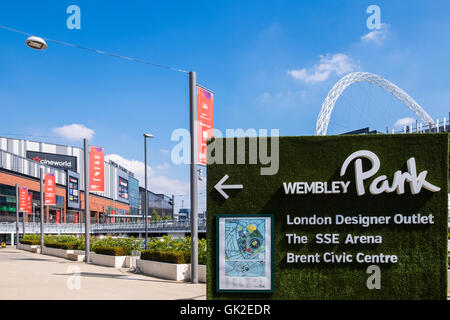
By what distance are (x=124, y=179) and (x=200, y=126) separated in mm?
152897

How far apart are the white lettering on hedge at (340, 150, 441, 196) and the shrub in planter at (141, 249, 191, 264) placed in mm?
9319

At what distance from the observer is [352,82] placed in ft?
307

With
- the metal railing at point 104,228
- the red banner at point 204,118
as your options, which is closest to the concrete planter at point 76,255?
the red banner at point 204,118

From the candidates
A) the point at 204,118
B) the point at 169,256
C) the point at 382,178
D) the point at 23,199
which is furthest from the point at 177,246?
the point at 23,199

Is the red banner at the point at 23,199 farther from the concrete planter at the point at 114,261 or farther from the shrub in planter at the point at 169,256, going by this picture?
the shrub in planter at the point at 169,256

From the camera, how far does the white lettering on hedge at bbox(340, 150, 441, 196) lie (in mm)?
9843

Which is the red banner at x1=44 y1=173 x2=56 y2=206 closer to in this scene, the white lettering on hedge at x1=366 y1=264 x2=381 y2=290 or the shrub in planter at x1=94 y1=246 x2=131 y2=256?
the shrub in planter at x1=94 y1=246 x2=131 y2=256

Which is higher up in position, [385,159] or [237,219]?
[385,159]

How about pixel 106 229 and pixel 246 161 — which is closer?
pixel 246 161

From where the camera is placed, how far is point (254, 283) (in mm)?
10273

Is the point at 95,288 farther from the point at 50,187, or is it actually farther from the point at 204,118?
the point at 50,187

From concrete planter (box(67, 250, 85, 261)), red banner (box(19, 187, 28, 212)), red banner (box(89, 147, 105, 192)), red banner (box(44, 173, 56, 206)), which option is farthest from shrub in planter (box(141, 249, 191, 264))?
red banner (box(19, 187, 28, 212))
